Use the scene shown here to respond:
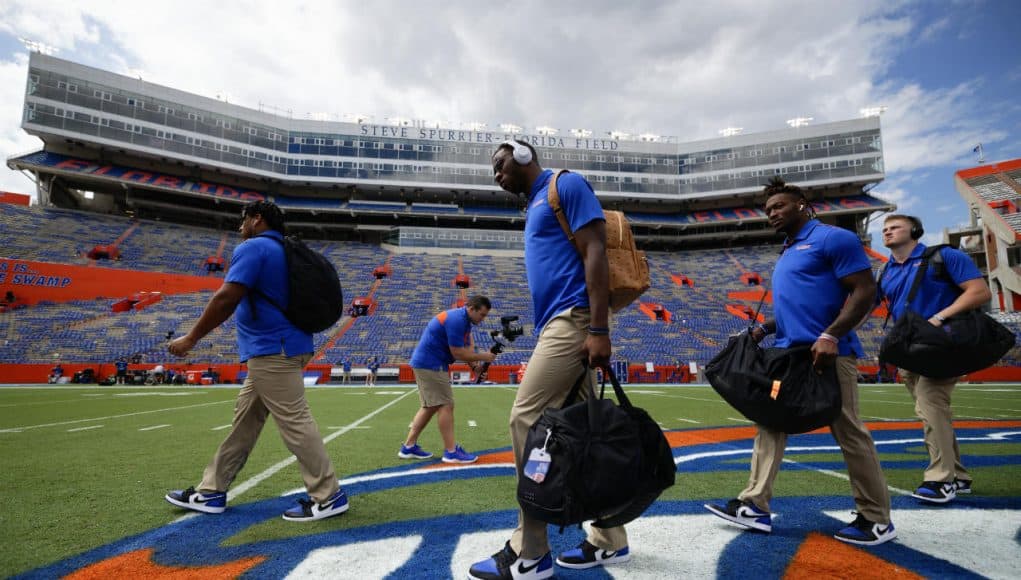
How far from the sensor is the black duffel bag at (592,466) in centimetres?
185

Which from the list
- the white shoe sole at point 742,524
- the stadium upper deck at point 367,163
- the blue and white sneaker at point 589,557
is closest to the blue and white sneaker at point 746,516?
the white shoe sole at point 742,524

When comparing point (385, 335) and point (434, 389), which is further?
point (385, 335)

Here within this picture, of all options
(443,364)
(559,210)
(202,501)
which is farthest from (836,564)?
(443,364)

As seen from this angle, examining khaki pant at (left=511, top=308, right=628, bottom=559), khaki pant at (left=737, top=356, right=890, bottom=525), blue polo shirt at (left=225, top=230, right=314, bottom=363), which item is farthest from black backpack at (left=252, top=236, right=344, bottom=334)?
khaki pant at (left=737, top=356, right=890, bottom=525)

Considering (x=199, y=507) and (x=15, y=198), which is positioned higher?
(x=15, y=198)

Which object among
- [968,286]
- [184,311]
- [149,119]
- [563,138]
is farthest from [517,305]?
[149,119]

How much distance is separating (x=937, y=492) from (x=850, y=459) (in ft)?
4.04

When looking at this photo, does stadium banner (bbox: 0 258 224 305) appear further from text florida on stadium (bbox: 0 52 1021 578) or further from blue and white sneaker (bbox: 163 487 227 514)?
blue and white sneaker (bbox: 163 487 227 514)

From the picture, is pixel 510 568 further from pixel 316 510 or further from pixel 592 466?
pixel 316 510

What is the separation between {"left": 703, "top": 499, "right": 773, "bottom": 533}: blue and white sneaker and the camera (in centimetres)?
270

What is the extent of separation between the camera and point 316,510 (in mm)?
2969

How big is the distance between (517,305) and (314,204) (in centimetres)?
2596

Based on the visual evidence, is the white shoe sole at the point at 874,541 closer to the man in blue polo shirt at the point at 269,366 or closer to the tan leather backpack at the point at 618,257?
the tan leather backpack at the point at 618,257

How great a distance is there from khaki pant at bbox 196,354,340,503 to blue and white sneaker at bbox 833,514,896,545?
299 centimetres
